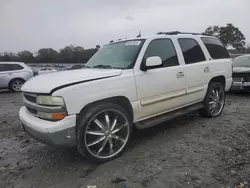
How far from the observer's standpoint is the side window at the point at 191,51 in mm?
4578

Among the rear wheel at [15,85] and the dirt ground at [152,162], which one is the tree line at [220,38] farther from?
the dirt ground at [152,162]

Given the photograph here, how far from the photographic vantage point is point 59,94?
9.36 ft

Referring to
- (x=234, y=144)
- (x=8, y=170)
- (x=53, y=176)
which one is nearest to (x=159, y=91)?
(x=234, y=144)

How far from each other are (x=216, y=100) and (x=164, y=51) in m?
2.09

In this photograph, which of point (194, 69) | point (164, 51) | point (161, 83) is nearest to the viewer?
point (161, 83)

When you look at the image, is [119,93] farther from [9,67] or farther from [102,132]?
[9,67]

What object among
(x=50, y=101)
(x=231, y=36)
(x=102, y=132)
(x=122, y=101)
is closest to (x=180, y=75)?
(x=122, y=101)

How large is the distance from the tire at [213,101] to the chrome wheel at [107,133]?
2.44m

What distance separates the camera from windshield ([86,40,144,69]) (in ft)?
12.5

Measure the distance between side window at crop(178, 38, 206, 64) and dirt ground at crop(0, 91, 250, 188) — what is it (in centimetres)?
143

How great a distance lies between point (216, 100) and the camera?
5.39 metres

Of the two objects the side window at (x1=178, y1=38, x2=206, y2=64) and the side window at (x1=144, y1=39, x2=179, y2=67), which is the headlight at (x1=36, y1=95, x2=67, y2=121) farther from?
the side window at (x1=178, y1=38, x2=206, y2=64)

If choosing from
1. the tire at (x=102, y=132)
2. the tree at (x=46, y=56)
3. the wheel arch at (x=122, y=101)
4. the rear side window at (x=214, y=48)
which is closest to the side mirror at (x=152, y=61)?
the wheel arch at (x=122, y=101)

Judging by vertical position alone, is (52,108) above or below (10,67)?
below
